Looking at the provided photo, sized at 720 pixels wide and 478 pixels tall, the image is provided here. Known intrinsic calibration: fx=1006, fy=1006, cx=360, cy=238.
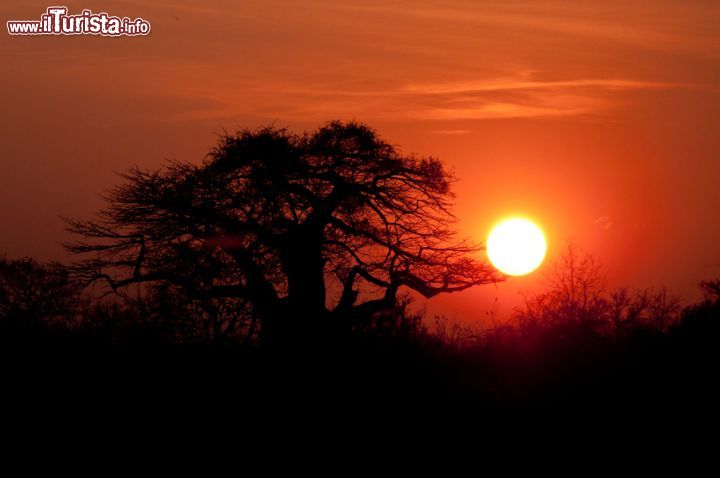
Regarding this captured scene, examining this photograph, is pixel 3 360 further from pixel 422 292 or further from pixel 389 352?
pixel 422 292

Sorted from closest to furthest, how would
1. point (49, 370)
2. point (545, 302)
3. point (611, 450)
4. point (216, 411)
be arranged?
point (611, 450) < point (216, 411) < point (49, 370) < point (545, 302)

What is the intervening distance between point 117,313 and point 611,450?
1228 centimetres

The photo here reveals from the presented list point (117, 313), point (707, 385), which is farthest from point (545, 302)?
point (117, 313)

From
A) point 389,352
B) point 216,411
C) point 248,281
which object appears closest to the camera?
point 216,411

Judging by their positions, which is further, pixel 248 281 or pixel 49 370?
pixel 248 281

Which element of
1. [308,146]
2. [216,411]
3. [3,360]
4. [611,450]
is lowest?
[611,450]

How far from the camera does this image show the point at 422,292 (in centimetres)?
2250

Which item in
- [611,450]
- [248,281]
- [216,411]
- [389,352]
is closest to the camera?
[611,450]

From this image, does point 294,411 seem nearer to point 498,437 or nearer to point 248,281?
point 498,437

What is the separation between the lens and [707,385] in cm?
1630

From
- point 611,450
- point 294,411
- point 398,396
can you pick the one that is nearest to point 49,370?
point 294,411

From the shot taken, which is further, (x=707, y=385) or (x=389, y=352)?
(x=389, y=352)

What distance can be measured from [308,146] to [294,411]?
769 centimetres

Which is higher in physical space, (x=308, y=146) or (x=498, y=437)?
(x=308, y=146)
